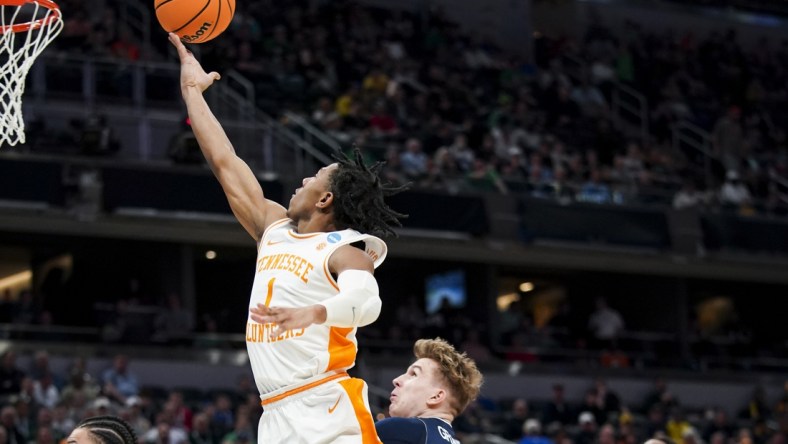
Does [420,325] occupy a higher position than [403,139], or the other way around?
[403,139]

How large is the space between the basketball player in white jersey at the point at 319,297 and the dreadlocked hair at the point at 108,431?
20.1 inches

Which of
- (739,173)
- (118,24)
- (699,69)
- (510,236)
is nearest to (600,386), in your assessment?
(510,236)

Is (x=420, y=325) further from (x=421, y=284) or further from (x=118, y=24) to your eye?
(x=118, y=24)

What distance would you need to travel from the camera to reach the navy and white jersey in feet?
18.8

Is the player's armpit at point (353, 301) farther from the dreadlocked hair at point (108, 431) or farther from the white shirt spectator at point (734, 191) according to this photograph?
the white shirt spectator at point (734, 191)

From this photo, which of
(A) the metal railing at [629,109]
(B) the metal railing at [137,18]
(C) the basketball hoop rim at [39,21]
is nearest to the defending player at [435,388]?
(C) the basketball hoop rim at [39,21]

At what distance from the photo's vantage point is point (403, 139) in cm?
2175

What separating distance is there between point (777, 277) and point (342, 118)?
9.60 metres

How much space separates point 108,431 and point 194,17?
2058 millimetres

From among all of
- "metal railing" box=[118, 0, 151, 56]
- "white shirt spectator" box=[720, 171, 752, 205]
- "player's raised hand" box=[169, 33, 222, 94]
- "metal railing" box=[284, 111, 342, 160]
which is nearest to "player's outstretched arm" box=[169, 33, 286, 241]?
"player's raised hand" box=[169, 33, 222, 94]

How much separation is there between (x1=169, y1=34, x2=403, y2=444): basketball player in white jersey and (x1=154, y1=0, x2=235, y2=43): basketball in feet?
3.83

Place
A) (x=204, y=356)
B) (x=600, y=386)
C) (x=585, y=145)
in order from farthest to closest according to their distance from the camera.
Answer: (x=585, y=145)
(x=600, y=386)
(x=204, y=356)

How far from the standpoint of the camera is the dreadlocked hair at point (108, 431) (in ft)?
17.2

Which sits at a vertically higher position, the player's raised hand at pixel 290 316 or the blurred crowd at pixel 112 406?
the player's raised hand at pixel 290 316
